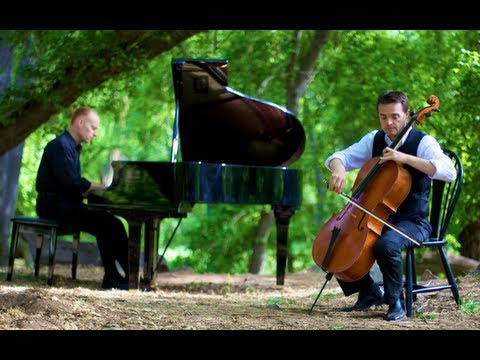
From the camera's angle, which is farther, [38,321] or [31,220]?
[31,220]

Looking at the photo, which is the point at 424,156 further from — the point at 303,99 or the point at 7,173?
the point at 303,99

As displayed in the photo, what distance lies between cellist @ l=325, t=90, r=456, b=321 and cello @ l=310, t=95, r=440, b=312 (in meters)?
0.07

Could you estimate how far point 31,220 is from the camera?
26.3ft

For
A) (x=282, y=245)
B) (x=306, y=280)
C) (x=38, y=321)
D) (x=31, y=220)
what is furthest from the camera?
(x=306, y=280)

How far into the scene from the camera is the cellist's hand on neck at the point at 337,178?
541cm

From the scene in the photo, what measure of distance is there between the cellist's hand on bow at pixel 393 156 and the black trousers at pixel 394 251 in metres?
0.43

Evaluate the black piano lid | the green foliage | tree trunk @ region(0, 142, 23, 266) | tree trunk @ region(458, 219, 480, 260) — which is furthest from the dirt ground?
tree trunk @ region(458, 219, 480, 260)

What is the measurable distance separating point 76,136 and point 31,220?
880mm

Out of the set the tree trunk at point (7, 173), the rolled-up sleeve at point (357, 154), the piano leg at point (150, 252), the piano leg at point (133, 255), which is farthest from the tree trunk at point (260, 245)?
the rolled-up sleeve at point (357, 154)

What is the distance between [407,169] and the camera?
5.43 metres

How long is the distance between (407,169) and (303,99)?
33.7 ft

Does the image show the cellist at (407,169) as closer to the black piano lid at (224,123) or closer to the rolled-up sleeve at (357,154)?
the rolled-up sleeve at (357,154)
